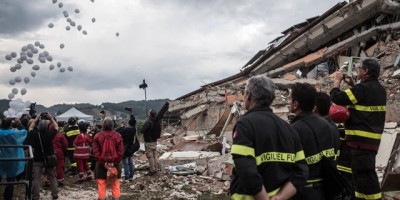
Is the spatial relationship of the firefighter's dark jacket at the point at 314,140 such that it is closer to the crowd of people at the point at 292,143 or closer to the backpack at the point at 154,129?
the crowd of people at the point at 292,143

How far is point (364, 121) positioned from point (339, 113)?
300 millimetres

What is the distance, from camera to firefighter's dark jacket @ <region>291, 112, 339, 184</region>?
10.7 feet

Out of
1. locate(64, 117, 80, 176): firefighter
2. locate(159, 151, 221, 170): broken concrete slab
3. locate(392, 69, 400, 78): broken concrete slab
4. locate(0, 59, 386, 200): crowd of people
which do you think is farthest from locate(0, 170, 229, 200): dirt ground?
locate(392, 69, 400, 78): broken concrete slab

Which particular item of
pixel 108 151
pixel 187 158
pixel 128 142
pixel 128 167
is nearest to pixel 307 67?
pixel 187 158

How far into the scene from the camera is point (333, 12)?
14.5m

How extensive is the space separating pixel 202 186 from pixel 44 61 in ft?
20.5

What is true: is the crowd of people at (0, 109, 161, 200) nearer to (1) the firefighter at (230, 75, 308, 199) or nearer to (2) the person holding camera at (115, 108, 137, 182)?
(2) the person holding camera at (115, 108, 137, 182)

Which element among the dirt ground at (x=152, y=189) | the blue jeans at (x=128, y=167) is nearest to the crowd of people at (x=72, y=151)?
the blue jeans at (x=128, y=167)

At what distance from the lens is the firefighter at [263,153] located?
257cm

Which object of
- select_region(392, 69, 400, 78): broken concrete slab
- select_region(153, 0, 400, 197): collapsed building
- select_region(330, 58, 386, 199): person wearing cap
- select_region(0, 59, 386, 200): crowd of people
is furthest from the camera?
select_region(153, 0, 400, 197): collapsed building

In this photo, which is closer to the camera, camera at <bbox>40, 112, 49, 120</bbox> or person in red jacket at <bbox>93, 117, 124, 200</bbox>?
person in red jacket at <bbox>93, 117, 124, 200</bbox>

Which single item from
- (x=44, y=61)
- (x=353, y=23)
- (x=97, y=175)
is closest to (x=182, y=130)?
(x=44, y=61)

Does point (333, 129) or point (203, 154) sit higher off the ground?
point (333, 129)

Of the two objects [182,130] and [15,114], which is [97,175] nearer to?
[15,114]
